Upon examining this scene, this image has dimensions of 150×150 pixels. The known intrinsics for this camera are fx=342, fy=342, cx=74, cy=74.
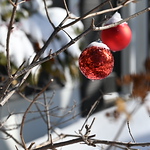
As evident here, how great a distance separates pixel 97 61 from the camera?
1324 mm

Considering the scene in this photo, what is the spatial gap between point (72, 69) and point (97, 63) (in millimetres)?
2432

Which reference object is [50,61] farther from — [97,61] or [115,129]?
[97,61]

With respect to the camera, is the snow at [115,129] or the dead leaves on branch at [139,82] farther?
the dead leaves on branch at [139,82]

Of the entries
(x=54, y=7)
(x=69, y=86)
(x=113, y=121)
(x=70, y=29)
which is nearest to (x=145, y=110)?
(x=113, y=121)

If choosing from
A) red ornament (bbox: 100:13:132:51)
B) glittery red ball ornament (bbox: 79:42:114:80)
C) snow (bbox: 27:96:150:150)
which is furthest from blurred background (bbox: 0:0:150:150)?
glittery red ball ornament (bbox: 79:42:114:80)

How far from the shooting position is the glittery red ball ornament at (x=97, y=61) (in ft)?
4.34

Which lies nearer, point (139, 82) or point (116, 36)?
point (116, 36)

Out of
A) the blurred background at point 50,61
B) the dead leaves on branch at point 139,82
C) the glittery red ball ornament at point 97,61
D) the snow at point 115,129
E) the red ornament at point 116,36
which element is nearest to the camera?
the glittery red ball ornament at point 97,61

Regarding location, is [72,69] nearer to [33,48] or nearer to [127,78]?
[33,48]

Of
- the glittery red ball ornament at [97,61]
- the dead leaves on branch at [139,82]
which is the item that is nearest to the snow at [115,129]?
the dead leaves on branch at [139,82]

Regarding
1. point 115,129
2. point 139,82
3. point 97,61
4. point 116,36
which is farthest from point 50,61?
point 97,61

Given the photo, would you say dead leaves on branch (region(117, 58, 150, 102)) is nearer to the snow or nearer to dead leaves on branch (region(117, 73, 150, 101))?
dead leaves on branch (region(117, 73, 150, 101))

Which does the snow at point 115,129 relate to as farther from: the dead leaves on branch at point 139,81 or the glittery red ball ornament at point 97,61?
the glittery red ball ornament at point 97,61

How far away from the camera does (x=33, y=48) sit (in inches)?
131
